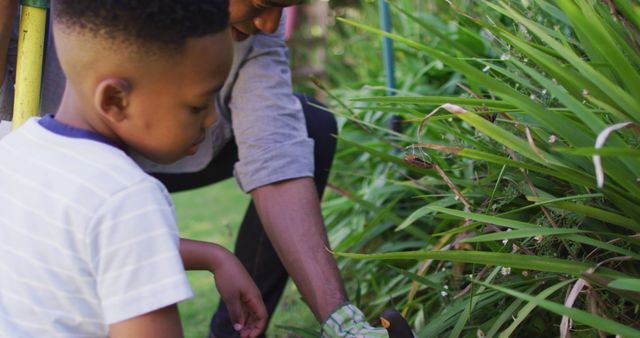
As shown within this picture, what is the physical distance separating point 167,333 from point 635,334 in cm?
64

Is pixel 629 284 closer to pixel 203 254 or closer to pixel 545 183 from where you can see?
pixel 545 183

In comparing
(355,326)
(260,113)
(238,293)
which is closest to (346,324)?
(355,326)

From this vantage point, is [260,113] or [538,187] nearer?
[538,187]

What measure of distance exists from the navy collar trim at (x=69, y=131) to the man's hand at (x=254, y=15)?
542 millimetres

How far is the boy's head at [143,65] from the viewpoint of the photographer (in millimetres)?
1260

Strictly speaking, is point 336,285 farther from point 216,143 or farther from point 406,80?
point 406,80

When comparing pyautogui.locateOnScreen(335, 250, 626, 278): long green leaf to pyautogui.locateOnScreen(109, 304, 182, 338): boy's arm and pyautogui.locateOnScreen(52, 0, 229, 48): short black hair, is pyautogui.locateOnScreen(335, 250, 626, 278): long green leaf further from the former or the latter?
pyautogui.locateOnScreen(52, 0, 229, 48): short black hair

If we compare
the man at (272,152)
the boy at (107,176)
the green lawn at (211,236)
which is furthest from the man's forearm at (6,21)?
the green lawn at (211,236)

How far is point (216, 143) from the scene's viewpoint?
7.20 ft

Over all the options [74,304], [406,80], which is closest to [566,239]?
[74,304]

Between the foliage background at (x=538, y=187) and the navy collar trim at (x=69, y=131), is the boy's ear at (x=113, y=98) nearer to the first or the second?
the navy collar trim at (x=69, y=131)

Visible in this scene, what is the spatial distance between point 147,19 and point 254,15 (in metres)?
0.65

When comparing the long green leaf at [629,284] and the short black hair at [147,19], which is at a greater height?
the short black hair at [147,19]

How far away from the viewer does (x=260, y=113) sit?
203 centimetres
